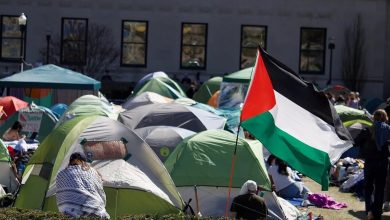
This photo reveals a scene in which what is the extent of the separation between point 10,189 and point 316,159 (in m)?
6.49

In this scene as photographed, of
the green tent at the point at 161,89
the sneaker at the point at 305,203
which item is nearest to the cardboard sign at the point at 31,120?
the sneaker at the point at 305,203

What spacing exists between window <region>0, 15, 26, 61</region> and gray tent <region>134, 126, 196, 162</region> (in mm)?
26631

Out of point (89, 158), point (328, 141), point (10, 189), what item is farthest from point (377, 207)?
point (10, 189)

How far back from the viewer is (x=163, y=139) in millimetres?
16625

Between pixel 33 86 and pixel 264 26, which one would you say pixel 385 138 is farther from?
pixel 264 26

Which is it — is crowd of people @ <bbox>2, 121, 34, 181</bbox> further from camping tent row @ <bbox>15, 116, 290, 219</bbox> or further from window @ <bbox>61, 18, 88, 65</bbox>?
window @ <bbox>61, 18, 88, 65</bbox>

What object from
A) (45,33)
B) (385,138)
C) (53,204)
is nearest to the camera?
(53,204)

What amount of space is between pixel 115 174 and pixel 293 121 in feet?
9.02

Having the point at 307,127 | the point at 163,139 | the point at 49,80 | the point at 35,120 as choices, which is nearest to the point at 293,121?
the point at 307,127

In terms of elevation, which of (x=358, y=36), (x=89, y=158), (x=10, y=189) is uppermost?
(x=358, y=36)

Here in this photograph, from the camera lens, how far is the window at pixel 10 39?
139 ft

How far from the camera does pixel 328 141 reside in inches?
404

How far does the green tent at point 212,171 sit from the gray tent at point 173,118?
224 inches

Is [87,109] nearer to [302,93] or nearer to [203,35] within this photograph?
[302,93]
